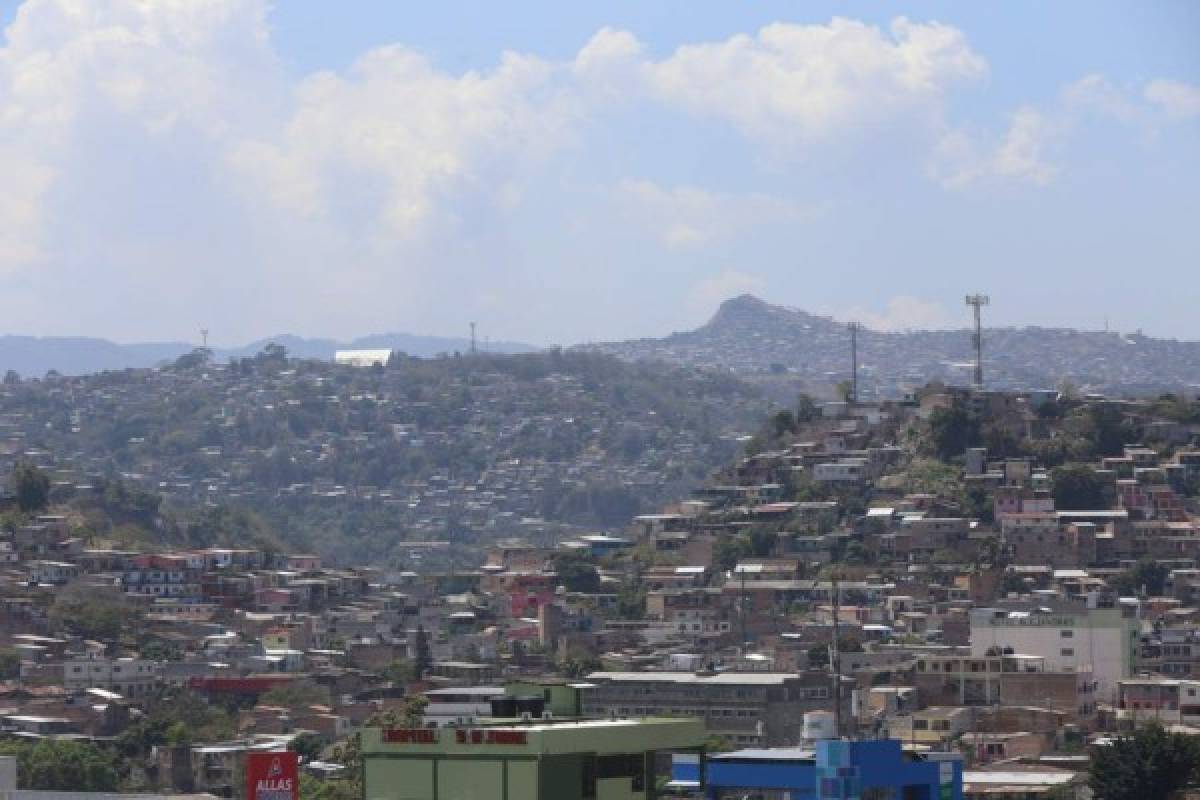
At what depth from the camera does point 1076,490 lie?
3814 inches

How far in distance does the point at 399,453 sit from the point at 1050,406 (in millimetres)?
70958

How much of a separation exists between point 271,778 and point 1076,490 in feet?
249

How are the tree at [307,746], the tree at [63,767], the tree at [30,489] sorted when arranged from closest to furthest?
1. the tree at [63,767]
2. the tree at [307,746]
3. the tree at [30,489]

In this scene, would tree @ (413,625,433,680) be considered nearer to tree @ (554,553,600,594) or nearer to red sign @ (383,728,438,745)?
tree @ (554,553,600,594)

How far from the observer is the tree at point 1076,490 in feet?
317

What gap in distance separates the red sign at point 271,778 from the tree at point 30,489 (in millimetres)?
79622

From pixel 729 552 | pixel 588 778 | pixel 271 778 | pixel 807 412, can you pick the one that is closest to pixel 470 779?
pixel 588 778

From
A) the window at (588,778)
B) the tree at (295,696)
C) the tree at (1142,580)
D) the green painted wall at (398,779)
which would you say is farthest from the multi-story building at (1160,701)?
the window at (588,778)

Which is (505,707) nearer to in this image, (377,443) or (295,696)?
(295,696)

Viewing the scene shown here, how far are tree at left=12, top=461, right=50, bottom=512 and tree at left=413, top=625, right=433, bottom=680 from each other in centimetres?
1873

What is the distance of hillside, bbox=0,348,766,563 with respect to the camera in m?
162

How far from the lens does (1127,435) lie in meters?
103

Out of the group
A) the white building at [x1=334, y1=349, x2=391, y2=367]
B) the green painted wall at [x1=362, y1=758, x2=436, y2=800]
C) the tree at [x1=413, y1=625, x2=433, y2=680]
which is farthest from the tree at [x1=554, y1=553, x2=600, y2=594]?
the white building at [x1=334, y1=349, x2=391, y2=367]

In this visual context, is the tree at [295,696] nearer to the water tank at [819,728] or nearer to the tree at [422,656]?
the tree at [422,656]
